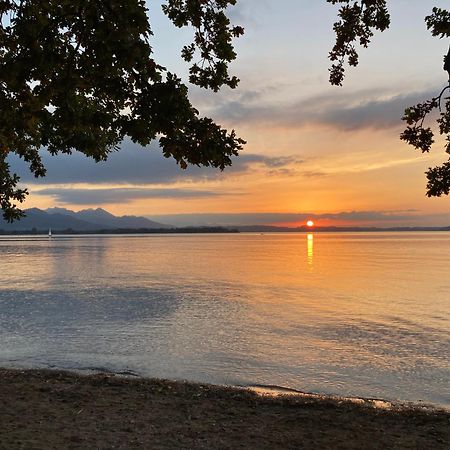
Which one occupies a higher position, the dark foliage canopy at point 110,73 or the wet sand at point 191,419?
the dark foliage canopy at point 110,73

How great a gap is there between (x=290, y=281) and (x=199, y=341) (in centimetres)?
2817

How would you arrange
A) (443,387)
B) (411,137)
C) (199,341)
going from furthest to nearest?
1. (199,341)
2. (443,387)
3. (411,137)

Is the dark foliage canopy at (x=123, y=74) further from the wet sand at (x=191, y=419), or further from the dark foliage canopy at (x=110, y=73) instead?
the wet sand at (x=191, y=419)

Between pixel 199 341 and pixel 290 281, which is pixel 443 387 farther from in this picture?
pixel 290 281

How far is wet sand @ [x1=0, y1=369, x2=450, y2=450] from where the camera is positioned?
884 centimetres

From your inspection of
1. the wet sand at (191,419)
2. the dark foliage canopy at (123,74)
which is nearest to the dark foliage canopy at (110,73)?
the dark foliage canopy at (123,74)

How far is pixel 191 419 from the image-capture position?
33.0 feet

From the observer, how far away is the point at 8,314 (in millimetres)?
25938

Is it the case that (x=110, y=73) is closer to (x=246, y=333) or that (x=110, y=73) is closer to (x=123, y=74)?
(x=123, y=74)

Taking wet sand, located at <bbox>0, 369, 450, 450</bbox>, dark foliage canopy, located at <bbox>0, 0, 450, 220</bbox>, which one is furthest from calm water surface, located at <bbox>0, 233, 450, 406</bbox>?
dark foliage canopy, located at <bbox>0, 0, 450, 220</bbox>

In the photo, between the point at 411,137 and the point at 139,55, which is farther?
the point at 411,137

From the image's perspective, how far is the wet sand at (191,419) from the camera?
8844mm

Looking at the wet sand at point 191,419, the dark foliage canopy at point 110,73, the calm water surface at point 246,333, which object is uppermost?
the dark foliage canopy at point 110,73

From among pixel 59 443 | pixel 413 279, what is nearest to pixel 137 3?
pixel 59 443
